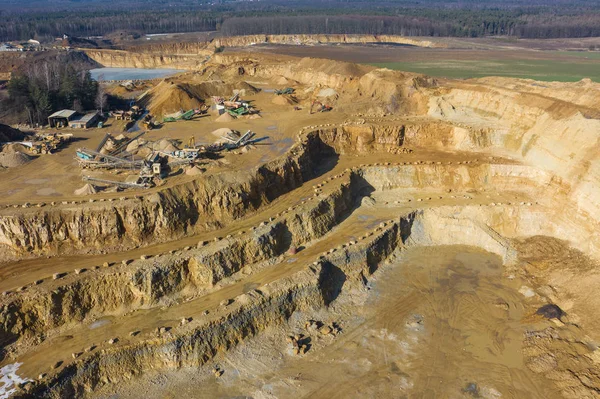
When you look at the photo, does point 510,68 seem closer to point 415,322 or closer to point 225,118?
point 225,118

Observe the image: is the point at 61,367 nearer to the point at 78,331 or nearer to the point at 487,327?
the point at 78,331

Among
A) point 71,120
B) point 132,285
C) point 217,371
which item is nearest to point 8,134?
point 71,120

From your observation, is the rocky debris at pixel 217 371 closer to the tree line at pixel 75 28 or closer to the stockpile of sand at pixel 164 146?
the stockpile of sand at pixel 164 146

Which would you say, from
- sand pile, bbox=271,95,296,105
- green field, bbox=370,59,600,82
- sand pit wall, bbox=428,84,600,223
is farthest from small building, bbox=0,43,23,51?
sand pit wall, bbox=428,84,600,223

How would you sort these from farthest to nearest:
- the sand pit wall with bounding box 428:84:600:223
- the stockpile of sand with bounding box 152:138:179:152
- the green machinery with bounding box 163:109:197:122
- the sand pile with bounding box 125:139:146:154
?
the green machinery with bounding box 163:109:197:122
the sand pile with bounding box 125:139:146:154
the stockpile of sand with bounding box 152:138:179:152
the sand pit wall with bounding box 428:84:600:223

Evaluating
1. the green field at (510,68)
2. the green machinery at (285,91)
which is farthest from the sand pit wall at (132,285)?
the green field at (510,68)

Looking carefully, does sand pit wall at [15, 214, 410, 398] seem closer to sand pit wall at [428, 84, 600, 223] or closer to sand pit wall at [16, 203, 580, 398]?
sand pit wall at [16, 203, 580, 398]
